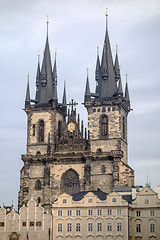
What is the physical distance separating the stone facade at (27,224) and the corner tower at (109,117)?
50.9ft

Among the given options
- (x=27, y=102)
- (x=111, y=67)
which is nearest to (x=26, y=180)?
(x=27, y=102)

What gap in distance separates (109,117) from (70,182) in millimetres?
12058

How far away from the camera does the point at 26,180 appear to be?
96.9 meters

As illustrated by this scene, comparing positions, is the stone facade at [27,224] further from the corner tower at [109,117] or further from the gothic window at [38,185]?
the corner tower at [109,117]

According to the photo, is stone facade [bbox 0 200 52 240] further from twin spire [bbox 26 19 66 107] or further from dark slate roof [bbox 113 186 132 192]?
twin spire [bbox 26 19 66 107]

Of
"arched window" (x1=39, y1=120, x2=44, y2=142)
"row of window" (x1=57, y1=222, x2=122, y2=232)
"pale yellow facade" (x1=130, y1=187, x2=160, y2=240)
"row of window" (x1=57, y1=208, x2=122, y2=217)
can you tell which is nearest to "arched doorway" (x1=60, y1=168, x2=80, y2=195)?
"arched window" (x1=39, y1=120, x2=44, y2=142)

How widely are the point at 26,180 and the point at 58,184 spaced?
5218mm

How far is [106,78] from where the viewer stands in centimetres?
10056

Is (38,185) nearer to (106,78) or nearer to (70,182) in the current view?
(70,182)

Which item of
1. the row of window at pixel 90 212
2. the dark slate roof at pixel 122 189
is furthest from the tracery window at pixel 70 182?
the row of window at pixel 90 212

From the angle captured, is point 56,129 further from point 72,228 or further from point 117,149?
point 72,228

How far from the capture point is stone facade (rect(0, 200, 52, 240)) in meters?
82.1

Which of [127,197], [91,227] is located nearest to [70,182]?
[127,197]

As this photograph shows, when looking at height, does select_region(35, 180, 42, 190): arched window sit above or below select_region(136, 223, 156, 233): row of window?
above
